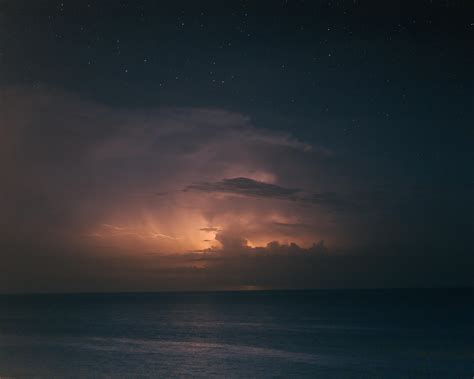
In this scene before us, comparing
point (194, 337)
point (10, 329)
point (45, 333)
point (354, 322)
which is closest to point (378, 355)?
point (194, 337)

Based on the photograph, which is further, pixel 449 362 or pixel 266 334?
pixel 266 334

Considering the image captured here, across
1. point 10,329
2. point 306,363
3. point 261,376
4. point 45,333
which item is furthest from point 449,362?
point 10,329

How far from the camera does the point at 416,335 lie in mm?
54750

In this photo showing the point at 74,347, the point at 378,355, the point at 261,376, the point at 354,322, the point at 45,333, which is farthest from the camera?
the point at 354,322

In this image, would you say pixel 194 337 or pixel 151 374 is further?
pixel 194 337

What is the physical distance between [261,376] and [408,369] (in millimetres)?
10341

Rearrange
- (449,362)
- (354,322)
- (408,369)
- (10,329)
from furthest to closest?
(354,322) → (10,329) → (449,362) → (408,369)

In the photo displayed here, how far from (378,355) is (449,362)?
5185 millimetres

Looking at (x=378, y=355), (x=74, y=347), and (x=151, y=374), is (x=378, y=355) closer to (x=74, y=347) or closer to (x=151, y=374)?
(x=151, y=374)

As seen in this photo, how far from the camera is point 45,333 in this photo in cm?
6059

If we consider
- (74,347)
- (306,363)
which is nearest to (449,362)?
(306,363)

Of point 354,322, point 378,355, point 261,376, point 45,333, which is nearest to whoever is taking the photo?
point 261,376

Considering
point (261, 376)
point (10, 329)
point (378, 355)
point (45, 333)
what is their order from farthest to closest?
point (10, 329) → point (45, 333) → point (378, 355) → point (261, 376)

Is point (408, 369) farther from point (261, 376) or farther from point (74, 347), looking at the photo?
point (74, 347)
